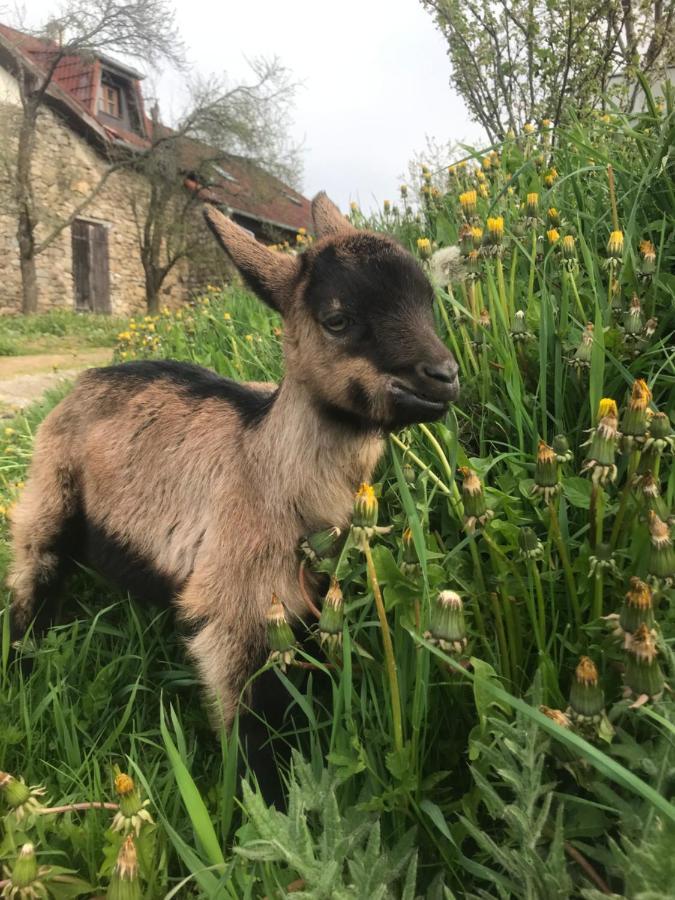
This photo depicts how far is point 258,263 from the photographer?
2273mm

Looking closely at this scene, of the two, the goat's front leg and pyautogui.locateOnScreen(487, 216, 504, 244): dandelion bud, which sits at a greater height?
pyautogui.locateOnScreen(487, 216, 504, 244): dandelion bud

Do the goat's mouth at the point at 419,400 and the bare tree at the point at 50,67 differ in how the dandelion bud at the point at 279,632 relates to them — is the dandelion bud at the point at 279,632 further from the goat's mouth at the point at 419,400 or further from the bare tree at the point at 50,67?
the bare tree at the point at 50,67

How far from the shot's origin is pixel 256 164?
22203 millimetres

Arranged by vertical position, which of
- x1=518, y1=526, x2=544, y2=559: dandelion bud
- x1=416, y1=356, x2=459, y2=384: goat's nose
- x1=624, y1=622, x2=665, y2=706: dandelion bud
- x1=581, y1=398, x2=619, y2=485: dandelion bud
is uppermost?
x1=416, y1=356, x2=459, y2=384: goat's nose

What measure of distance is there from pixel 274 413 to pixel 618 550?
3.87 feet

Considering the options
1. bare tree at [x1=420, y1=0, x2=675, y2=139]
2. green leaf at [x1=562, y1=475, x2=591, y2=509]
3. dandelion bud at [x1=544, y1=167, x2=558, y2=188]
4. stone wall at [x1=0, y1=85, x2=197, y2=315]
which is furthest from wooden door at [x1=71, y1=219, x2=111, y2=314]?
green leaf at [x1=562, y1=475, x2=591, y2=509]

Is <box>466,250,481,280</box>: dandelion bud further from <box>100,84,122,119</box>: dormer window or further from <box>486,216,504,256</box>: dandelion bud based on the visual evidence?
<box>100,84,122,119</box>: dormer window

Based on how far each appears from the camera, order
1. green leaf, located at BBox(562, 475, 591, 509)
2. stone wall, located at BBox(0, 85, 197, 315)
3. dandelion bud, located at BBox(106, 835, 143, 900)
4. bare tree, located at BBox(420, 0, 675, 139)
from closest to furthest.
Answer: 1. dandelion bud, located at BBox(106, 835, 143, 900)
2. green leaf, located at BBox(562, 475, 591, 509)
3. bare tree, located at BBox(420, 0, 675, 139)
4. stone wall, located at BBox(0, 85, 197, 315)

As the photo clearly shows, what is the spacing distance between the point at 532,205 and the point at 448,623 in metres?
1.90

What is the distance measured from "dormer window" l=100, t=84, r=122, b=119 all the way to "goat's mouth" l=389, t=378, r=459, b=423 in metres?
24.4

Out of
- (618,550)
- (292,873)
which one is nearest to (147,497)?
(292,873)

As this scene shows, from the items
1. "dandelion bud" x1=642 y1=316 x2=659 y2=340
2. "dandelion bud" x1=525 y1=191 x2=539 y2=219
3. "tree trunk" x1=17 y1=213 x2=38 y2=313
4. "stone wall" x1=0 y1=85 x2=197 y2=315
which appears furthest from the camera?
"stone wall" x1=0 y1=85 x2=197 y2=315

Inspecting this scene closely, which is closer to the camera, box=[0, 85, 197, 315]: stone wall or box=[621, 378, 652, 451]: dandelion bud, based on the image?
box=[621, 378, 652, 451]: dandelion bud

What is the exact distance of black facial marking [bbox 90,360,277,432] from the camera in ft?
8.45
